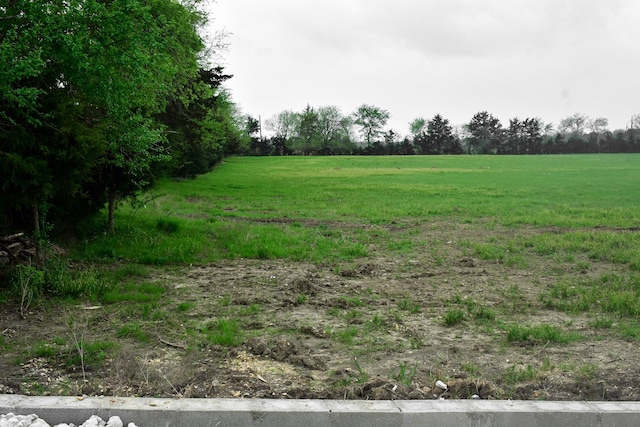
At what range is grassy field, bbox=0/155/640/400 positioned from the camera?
5.07 meters

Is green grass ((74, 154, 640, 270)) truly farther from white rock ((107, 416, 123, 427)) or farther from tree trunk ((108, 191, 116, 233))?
white rock ((107, 416, 123, 427))

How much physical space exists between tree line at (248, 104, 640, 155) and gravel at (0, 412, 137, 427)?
99748 mm

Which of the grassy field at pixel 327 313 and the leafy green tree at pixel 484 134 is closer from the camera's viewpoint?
the grassy field at pixel 327 313

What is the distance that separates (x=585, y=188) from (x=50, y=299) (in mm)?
30431

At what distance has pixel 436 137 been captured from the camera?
11469 centimetres

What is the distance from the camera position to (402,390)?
15.5 feet

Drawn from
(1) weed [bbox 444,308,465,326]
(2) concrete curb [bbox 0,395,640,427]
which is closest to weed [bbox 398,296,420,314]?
(1) weed [bbox 444,308,465,326]

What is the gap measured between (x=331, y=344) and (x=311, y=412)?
211cm

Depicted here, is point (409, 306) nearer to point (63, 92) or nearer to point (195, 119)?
point (63, 92)

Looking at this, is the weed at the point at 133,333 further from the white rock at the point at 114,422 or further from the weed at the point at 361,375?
the weed at the point at 361,375

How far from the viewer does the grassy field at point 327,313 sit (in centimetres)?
507

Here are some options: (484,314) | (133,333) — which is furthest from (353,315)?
(133,333)

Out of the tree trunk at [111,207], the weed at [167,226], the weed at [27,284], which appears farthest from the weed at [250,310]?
the weed at [167,226]

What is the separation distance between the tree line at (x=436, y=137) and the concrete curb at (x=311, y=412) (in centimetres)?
9965
